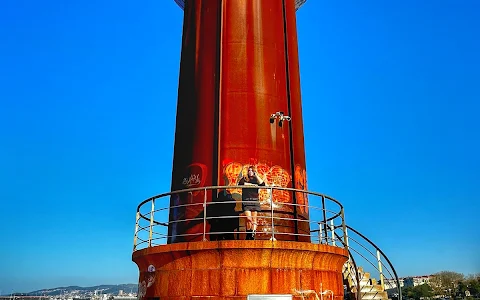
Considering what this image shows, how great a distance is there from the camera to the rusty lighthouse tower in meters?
10.6

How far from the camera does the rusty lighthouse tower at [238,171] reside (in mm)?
10578

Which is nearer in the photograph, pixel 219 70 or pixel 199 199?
pixel 199 199

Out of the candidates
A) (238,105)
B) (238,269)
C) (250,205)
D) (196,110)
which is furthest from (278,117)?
(238,269)

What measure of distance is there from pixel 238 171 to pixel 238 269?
15.2 ft

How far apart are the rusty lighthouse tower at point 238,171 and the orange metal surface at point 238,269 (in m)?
0.03

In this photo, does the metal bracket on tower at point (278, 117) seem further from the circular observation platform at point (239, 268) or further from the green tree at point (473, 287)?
the green tree at point (473, 287)

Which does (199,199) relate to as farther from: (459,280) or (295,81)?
(459,280)

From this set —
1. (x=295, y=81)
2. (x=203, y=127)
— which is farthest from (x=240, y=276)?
(x=295, y=81)

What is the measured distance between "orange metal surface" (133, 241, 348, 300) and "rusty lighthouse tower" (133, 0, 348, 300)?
25 mm

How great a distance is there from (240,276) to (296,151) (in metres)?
6.82

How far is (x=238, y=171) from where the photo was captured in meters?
14.5

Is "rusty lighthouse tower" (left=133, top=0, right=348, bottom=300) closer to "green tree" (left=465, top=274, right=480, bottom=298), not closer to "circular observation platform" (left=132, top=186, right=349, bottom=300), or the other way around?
"circular observation platform" (left=132, top=186, right=349, bottom=300)

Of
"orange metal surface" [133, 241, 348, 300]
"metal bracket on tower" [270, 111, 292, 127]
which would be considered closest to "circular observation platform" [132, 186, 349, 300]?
"orange metal surface" [133, 241, 348, 300]

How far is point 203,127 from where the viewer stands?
15367 millimetres
